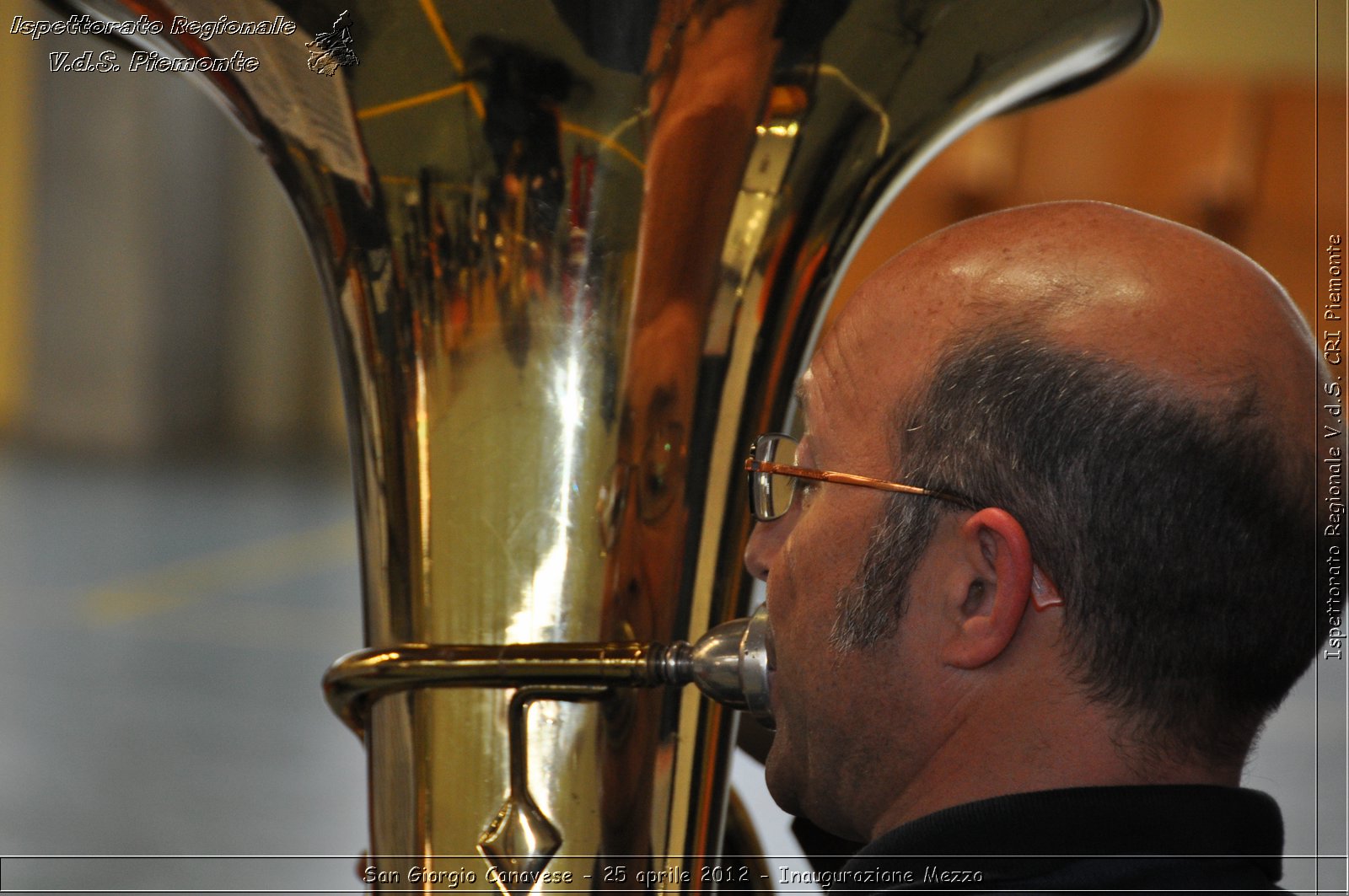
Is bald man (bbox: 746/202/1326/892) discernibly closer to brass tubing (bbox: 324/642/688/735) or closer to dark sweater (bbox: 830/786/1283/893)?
dark sweater (bbox: 830/786/1283/893)

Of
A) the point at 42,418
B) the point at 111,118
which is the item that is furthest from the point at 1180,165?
the point at 42,418

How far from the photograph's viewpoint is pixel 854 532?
27.9 inches

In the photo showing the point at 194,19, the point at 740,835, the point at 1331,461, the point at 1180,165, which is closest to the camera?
the point at 1331,461

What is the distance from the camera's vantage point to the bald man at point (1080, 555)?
614 millimetres

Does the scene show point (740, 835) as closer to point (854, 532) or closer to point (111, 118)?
point (854, 532)

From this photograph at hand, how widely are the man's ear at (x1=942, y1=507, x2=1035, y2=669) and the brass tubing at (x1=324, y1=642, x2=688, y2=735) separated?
0.51ft

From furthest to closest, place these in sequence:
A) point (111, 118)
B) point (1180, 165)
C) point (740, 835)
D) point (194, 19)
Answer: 1. point (111, 118)
2. point (1180, 165)
3. point (740, 835)
4. point (194, 19)

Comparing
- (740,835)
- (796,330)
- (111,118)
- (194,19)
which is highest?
(111,118)

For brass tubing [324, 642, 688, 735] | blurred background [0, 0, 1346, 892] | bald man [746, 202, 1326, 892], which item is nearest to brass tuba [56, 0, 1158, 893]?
brass tubing [324, 642, 688, 735]

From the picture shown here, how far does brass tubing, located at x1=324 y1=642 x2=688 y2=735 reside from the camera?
0.74 metres

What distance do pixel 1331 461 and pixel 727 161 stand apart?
1.17ft

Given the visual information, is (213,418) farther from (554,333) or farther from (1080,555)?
(1080,555)

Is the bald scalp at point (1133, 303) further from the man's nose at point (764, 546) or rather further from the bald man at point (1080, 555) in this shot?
the man's nose at point (764, 546)

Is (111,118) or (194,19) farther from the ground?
(111,118)
